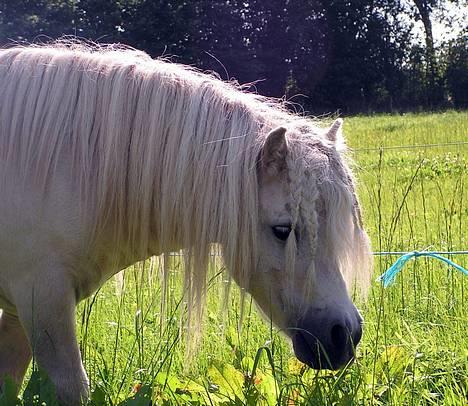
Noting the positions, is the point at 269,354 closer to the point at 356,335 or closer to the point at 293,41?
the point at 356,335

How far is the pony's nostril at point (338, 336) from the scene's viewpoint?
1.83m

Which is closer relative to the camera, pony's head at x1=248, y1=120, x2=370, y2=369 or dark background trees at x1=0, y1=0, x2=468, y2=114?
pony's head at x1=248, y1=120, x2=370, y2=369

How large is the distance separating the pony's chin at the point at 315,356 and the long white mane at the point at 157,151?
0.86ft

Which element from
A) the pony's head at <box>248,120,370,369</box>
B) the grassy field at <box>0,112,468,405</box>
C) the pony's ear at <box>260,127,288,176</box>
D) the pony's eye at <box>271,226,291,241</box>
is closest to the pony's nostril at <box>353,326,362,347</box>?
the pony's head at <box>248,120,370,369</box>

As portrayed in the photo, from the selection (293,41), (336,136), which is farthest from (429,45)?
(336,136)

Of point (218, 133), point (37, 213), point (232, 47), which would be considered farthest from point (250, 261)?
point (232, 47)

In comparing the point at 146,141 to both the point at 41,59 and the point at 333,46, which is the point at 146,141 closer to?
the point at 41,59

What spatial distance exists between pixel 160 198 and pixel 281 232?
1.35 ft

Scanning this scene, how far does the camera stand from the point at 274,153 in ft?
6.36

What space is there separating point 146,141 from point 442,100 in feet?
100

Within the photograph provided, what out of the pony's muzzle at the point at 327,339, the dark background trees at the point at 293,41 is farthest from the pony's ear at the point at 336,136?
the dark background trees at the point at 293,41

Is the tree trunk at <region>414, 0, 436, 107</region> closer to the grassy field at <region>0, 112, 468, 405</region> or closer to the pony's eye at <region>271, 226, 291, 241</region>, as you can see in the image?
the grassy field at <region>0, 112, 468, 405</region>

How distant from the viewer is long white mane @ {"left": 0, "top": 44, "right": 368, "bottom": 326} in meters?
1.96

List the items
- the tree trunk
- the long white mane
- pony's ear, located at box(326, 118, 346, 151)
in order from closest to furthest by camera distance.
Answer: the long white mane
pony's ear, located at box(326, 118, 346, 151)
the tree trunk
